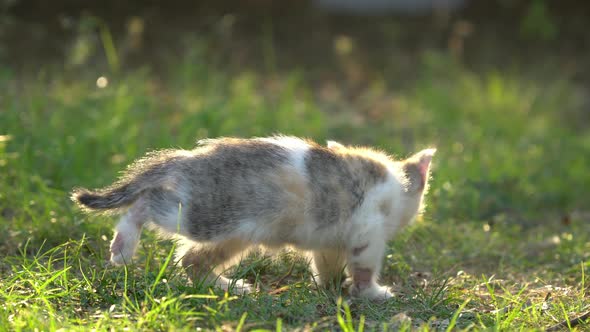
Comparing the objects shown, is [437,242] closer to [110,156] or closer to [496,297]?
[496,297]

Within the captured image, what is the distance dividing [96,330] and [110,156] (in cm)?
332

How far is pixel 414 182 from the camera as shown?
4.61 m

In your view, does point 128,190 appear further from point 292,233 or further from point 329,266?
point 329,266

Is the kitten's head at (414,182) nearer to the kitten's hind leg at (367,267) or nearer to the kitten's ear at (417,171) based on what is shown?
the kitten's ear at (417,171)

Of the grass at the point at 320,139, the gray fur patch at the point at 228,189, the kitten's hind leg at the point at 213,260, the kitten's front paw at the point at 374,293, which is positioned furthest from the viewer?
the kitten's front paw at the point at 374,293

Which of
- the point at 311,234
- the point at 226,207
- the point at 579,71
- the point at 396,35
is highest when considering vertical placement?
the point at 226,207

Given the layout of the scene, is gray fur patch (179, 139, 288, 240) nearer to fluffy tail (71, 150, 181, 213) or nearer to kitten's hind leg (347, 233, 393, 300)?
fluffy tail (71, 150, 181, 213)

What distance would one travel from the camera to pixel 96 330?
3.28 meters

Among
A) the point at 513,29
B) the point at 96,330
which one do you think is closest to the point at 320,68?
the point at 513,29

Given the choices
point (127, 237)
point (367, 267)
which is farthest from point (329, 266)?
point (127, 237)

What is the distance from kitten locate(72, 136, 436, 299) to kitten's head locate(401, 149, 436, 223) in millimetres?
101

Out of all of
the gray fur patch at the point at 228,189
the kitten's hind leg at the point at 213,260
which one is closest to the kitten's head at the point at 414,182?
the gray fur patch at the point at 228,189

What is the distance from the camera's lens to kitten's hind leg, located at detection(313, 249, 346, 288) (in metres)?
4.37

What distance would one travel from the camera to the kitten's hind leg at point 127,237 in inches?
156
